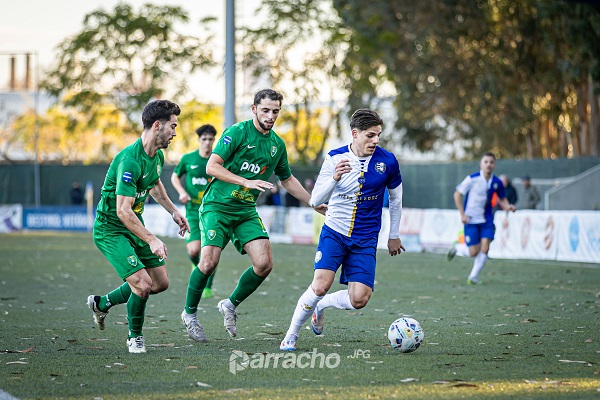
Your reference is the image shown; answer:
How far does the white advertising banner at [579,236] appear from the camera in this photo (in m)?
21.0

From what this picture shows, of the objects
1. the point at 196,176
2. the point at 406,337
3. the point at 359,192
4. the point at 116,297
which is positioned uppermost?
the point at 196,176

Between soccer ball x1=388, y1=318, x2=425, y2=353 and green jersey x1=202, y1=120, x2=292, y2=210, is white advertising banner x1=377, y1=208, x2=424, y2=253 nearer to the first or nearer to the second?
green jersey x1=202, y1=120, x2=292, y2=210

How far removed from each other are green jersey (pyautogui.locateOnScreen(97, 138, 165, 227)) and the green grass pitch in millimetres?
1217

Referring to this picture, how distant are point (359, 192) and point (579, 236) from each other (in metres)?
13.9

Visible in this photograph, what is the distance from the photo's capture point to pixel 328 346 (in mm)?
9094

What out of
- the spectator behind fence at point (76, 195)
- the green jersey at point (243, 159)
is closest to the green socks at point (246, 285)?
the green jersey at point (243, 159)

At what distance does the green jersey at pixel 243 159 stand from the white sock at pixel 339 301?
1.18 meters

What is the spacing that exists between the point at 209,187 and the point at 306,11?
3786 cm

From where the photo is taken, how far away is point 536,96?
3903 centimetres

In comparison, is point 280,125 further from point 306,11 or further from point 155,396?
point 155,396

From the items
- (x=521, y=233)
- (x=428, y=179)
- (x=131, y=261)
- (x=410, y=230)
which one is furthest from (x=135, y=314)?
(x=428, y=179)

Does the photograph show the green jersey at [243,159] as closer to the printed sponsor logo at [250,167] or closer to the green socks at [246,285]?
the printed sponsor logo at [250,167]

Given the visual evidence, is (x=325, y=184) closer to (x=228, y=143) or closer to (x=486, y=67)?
(x=228, y=143)

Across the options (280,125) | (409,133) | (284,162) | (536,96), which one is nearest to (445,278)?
(284,162)
